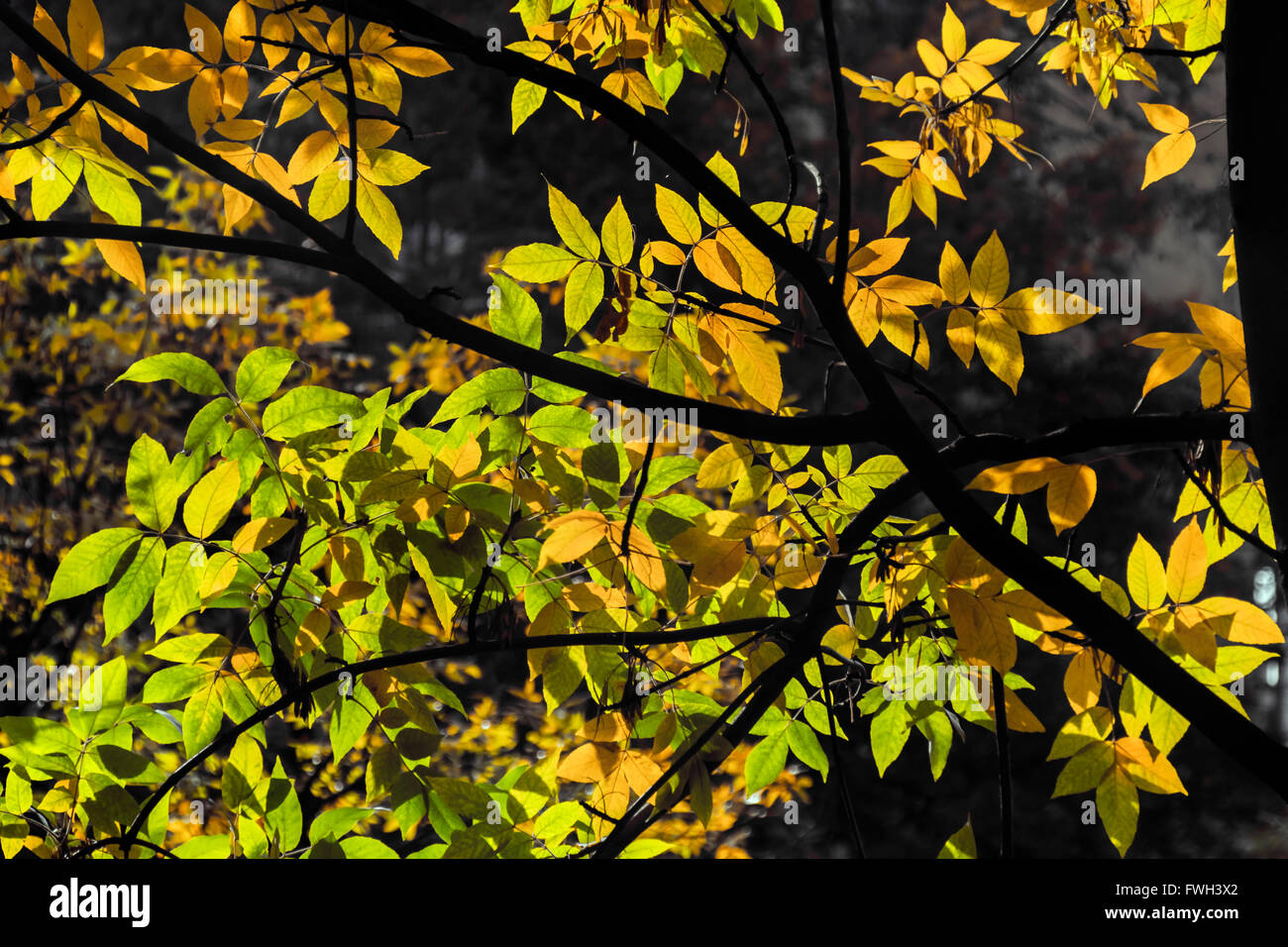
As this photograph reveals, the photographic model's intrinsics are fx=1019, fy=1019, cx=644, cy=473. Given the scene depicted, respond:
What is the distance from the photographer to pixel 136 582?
1.38m

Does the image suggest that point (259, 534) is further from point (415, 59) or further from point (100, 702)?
point (415, 59)

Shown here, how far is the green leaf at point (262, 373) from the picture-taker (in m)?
1.43

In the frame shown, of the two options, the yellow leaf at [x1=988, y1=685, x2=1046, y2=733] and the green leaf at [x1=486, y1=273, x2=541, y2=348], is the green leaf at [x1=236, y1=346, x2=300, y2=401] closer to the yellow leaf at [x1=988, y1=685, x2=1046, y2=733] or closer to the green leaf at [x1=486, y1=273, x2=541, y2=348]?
the green leaf at [x1=486, y1=273, x2=541, y2=348]

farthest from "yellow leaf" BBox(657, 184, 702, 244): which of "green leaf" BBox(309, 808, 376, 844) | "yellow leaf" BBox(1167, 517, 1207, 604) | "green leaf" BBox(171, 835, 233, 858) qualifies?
"green leaf" BBox(171, 835, 233, 858)

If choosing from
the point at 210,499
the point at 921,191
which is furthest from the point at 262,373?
the point at 921,191

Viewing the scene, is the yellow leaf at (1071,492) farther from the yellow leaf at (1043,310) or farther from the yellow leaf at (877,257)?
the yellow leaf at (877,257)

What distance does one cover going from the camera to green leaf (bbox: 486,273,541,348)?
1410mm

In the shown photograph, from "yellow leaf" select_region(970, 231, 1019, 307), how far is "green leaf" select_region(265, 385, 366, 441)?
86cm

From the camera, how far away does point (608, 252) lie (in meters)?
1.35

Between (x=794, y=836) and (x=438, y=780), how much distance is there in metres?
4.82

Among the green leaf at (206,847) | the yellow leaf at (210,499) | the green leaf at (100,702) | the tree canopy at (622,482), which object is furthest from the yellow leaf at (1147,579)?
the green leaf at (100,702)

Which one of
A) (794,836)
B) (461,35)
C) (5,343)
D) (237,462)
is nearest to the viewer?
(461,35)

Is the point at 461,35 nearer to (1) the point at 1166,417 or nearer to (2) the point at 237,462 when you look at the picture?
(2) the point at 237,462
